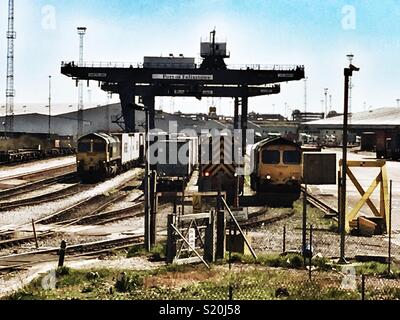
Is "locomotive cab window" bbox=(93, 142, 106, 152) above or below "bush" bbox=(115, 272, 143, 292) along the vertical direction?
above

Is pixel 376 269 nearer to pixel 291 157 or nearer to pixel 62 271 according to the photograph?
pixel 62 271

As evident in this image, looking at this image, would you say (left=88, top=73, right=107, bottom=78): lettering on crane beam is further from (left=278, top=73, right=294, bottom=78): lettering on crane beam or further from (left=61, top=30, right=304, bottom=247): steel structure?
(left=278, top=73, right=294, bottom=78): lettering on crane beam

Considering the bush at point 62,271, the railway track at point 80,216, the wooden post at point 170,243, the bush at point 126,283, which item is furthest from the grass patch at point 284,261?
the railway track at point 80,216

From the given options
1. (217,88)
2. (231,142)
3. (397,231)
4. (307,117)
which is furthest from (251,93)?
(307,117)

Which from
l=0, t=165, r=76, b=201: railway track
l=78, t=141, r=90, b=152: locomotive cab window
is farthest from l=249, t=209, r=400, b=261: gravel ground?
l=78, t=141, r=90, b=152: locomotive cab window

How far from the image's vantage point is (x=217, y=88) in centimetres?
6938

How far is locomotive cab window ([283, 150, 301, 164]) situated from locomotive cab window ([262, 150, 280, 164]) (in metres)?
0.36

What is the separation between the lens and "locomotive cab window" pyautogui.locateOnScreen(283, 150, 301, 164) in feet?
98.1

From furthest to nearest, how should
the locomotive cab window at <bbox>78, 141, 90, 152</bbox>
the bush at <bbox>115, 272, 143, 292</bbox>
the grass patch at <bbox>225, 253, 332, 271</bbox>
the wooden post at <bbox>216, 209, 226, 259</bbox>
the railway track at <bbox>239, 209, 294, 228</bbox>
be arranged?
the locomotive cab window at <bbox>78, 141, 90, 152</bbox>
the railway track at <bbox>239, 209, 294, 228</bbox>
the wooden post at <bbox>216, 209, 226, 259</bbox>
the grass patch at <bbox>225, 253, 332, 271</bbox>
the bush at <bbox>115, 272, 143, 292</bbox>

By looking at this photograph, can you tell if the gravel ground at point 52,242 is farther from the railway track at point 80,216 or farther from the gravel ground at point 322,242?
the gravel ground at point 322,242

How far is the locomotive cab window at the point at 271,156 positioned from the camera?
2994 cm

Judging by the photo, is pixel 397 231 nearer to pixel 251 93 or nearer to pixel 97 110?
pixel 251 93

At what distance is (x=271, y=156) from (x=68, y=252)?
15007 mm
